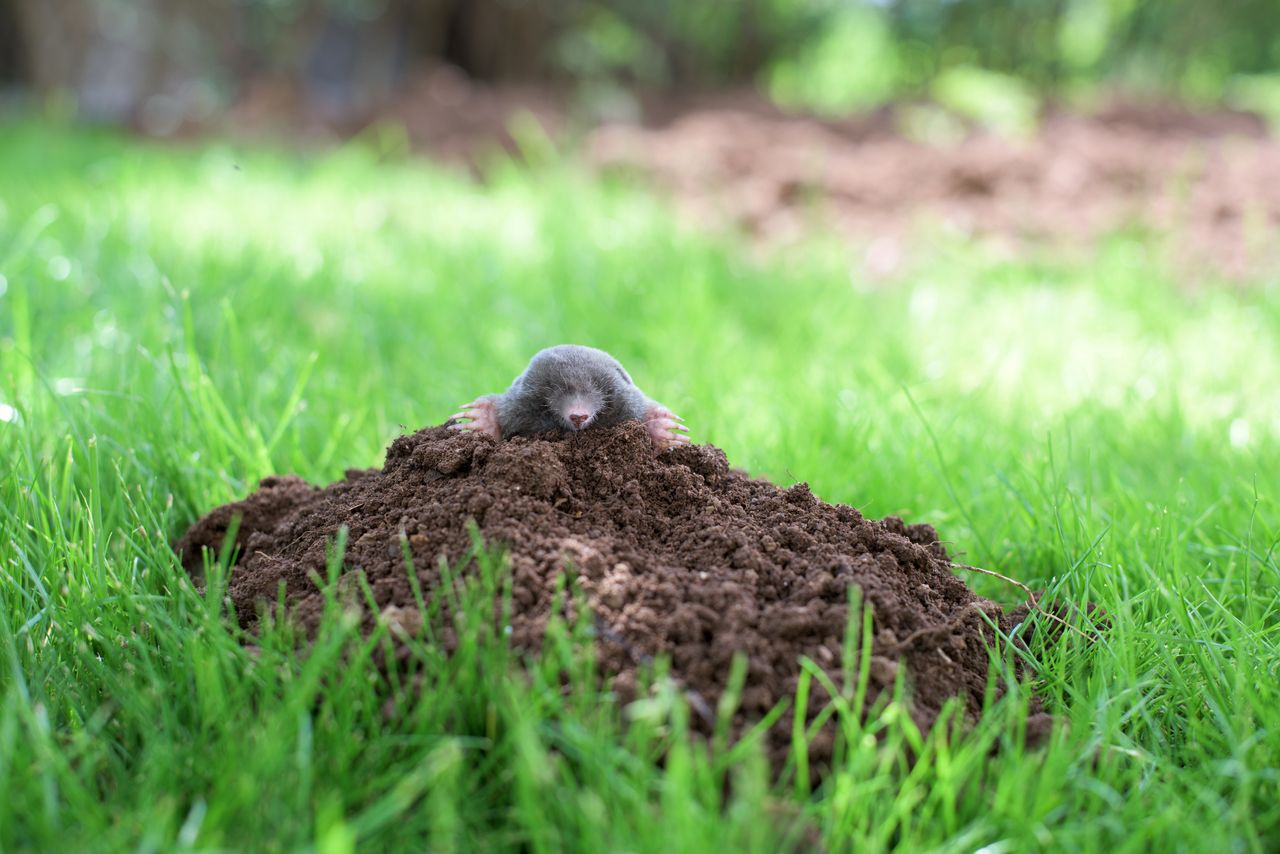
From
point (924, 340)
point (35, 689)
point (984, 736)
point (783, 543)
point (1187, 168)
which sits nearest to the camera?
point (984, 736)

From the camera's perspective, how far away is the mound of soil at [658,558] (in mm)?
1833

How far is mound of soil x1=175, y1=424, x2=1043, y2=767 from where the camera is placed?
1.83 meters

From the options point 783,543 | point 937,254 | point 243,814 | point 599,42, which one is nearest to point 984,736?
point 783,543

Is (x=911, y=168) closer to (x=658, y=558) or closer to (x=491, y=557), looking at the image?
(x=658, y=558)

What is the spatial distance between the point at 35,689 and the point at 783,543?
151 cm

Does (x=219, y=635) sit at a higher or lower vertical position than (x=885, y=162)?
lower

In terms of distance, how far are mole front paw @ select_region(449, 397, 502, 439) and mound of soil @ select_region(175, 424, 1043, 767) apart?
0.39 ft

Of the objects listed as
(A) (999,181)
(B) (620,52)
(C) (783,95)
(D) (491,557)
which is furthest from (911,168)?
(D) (491,557)

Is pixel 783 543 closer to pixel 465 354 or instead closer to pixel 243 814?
pixel 243 814

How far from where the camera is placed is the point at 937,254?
20.8 ft

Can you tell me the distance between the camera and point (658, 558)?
6.83 ft

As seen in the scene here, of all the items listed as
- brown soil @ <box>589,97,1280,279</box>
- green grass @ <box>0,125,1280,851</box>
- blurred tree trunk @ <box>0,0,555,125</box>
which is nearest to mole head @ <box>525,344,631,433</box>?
green grass @ <box>0,125,1280,851</box>

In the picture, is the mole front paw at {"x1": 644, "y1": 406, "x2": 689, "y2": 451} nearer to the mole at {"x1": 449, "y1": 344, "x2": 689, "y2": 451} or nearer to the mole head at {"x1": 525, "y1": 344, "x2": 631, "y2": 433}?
the mole at {"x1": 449, "y1": 344, "x2": 689, "y2": 451}

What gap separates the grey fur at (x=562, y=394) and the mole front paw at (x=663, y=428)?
2.3 inches
